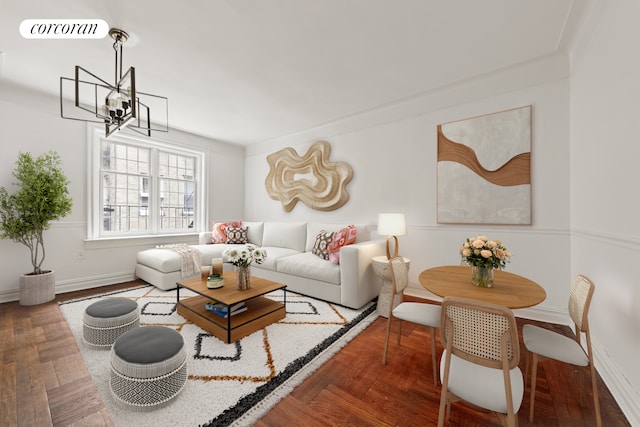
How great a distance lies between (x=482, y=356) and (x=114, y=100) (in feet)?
9.23

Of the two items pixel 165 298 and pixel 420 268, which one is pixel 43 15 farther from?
pixel 420 268

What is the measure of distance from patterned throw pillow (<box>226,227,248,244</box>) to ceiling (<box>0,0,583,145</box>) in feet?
7.39

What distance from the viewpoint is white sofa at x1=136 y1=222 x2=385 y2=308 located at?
286 cm

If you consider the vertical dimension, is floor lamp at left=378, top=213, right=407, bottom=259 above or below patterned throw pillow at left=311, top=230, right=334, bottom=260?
above

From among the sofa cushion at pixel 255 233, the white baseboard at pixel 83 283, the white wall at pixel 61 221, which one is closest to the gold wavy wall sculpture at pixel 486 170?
the sofa cushion at pixel 255 233

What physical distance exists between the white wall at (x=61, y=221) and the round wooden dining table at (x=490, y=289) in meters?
4.48

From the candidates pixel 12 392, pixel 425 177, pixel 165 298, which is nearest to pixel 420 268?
pixel 425 177

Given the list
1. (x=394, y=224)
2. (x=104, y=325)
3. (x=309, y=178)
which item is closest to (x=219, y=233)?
(x=309, y=178)

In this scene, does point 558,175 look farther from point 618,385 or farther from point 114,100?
point 114,100

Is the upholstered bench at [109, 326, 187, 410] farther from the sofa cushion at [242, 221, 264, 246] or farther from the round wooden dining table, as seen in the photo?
the sofa cushion at [242, 221, 264, 246]

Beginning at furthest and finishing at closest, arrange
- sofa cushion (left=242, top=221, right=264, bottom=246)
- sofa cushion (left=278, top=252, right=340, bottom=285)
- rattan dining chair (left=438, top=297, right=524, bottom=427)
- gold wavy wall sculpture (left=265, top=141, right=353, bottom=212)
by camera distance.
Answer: sofa cushion (left=242, top=221, right=264, bottom=246) → gold wavy wall sculpture (left=265, top=141, right=353, bottom=212) → sofa cushion (left=278, top=252, right=340, bottom=285) → rattan dining chair (left=438, top=297, right=524, bottom=427)

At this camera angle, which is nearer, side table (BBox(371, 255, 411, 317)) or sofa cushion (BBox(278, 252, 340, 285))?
side table (BBox(371, 255, 411, 317))

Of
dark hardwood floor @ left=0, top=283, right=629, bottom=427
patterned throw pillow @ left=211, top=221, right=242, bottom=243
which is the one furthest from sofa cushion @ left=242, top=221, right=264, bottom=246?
dark hardwood floor @ left=0, top=283, right=629, bottom=427

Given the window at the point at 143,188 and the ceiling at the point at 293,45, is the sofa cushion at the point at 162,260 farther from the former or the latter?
the ceiling at the point at 293,45
